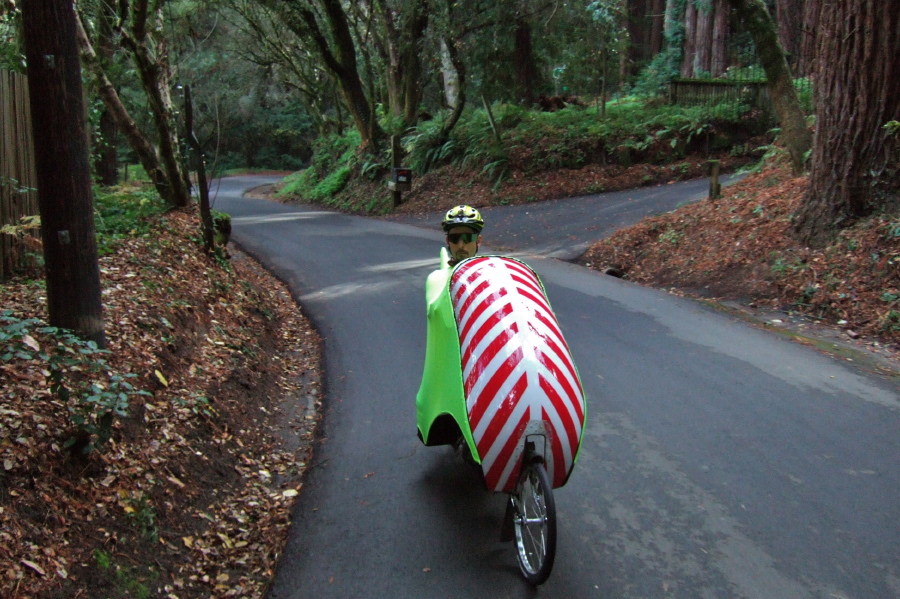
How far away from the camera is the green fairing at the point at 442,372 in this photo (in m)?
4.64

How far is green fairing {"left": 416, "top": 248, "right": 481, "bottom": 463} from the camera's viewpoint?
4641 millimetres

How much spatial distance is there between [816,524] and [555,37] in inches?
890

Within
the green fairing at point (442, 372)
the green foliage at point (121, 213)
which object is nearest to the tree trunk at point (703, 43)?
Result: the green foliage at point (121, 213)

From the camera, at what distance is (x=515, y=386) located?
4.20m

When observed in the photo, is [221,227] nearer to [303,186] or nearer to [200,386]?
[200,386]

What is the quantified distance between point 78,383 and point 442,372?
2567mm

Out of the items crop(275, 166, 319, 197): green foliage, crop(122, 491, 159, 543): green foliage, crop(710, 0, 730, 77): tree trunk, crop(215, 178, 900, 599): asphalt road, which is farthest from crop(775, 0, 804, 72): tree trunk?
crop(122, 491, 159, 543): green foliage

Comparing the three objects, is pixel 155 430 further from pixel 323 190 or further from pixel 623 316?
pixel 323 190

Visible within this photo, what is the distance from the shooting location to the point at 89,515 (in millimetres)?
4379

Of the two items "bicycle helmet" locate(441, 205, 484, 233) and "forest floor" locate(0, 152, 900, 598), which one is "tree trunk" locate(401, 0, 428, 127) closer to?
"forest floor" locate(0, 152, 900, 598)

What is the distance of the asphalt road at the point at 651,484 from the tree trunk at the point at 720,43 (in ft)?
80.2

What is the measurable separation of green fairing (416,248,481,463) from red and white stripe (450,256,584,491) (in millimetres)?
112

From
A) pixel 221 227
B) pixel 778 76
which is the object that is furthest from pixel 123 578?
pixel 778 76

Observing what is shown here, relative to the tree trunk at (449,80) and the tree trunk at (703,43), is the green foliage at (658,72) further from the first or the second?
the tree trunk at (449,80)
